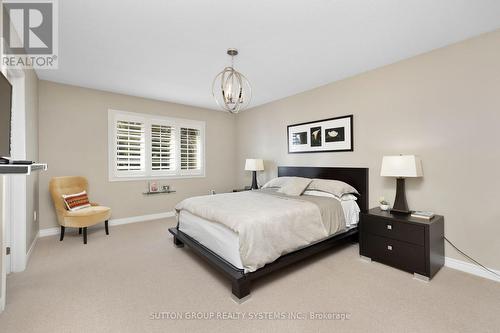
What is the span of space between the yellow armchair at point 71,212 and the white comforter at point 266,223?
4.99ft

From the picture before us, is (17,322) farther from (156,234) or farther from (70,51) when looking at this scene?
(70,51)

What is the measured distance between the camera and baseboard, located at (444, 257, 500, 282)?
7.52ft

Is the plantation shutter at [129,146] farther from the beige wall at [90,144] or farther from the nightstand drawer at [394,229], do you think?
the nightstand drawer at [394,229]

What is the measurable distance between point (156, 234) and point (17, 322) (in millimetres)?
2031

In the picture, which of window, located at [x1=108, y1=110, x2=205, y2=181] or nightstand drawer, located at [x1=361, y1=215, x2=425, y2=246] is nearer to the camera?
nightstand drawer, located at [x1=361, y1=215, x2=425, y2=246]

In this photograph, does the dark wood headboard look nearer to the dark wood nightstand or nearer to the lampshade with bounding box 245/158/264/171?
the dark wood nightstand

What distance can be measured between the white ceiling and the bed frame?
1527mm

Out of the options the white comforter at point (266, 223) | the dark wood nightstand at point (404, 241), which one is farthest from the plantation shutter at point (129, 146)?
the dark wood nightstand at point (404, 241)

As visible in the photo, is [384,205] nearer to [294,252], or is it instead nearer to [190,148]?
[294,252]

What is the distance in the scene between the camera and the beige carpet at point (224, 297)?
5.48ft

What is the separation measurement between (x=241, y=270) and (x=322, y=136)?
2.68 meters

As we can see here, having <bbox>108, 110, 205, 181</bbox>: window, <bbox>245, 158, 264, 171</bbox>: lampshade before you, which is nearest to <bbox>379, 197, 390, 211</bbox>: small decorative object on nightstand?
<bbox>245, 158, 264, 171</bbox>: lampshade

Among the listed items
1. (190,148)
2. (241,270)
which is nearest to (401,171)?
(241,270)

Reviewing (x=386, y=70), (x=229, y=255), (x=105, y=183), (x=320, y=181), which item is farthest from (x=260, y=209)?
(x=105, y=183)
